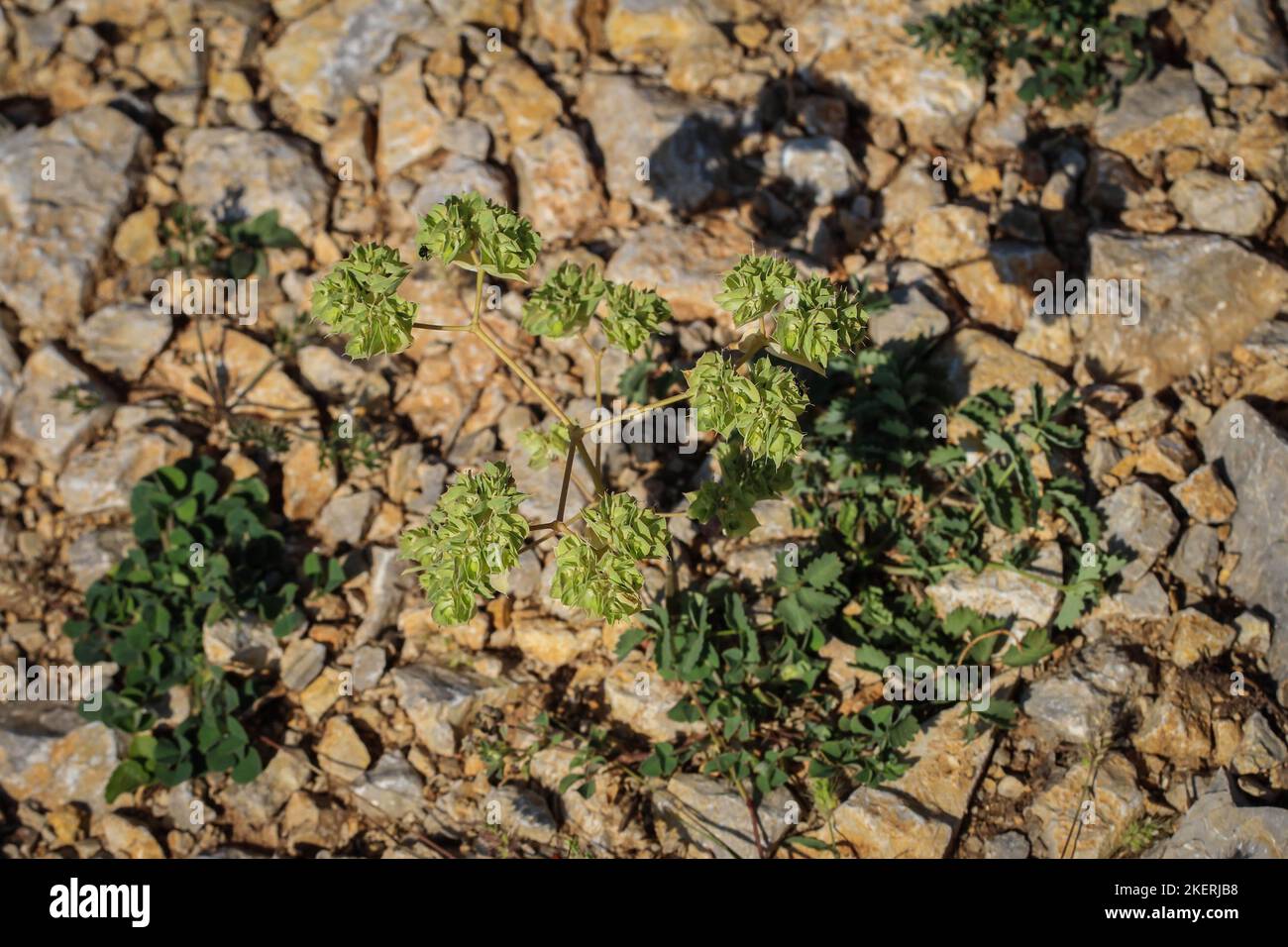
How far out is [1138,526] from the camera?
583 cm

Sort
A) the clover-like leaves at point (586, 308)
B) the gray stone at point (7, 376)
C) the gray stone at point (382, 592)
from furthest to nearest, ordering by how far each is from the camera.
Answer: the gray stone at point (7, 376) → the gray stone at point (382, 592) → the clover-like leaves at point (586, 308)

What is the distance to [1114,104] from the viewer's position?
7539 mm

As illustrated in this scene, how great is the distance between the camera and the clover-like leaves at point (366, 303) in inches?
167

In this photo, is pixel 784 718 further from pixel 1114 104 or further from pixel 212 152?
pixel 212 152

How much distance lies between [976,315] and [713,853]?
147 inches

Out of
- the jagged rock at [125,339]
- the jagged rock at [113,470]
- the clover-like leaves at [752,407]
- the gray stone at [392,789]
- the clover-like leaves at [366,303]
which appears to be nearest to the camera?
the clover-like leaves at [752,407]

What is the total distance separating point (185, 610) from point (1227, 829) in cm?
548

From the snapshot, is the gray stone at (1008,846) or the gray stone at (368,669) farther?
the gray stone at (368,669)

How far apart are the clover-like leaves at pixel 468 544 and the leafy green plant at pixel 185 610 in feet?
7.57

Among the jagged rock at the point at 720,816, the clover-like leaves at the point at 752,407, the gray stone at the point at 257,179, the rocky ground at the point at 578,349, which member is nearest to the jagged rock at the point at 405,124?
the rocky ground at the point at 578,349

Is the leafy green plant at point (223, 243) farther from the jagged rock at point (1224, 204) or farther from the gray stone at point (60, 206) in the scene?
the jagged rock at point (1224, 204)

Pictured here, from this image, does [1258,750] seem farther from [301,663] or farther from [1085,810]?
[301,663]

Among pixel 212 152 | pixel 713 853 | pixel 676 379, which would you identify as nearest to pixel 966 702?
pixel 713 853

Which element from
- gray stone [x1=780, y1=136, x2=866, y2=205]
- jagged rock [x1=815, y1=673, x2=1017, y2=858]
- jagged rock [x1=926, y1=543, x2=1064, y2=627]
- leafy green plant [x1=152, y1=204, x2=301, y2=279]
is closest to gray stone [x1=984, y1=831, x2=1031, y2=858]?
jagged rock [x1=815, y1=673, x2=1017, y2=858]
